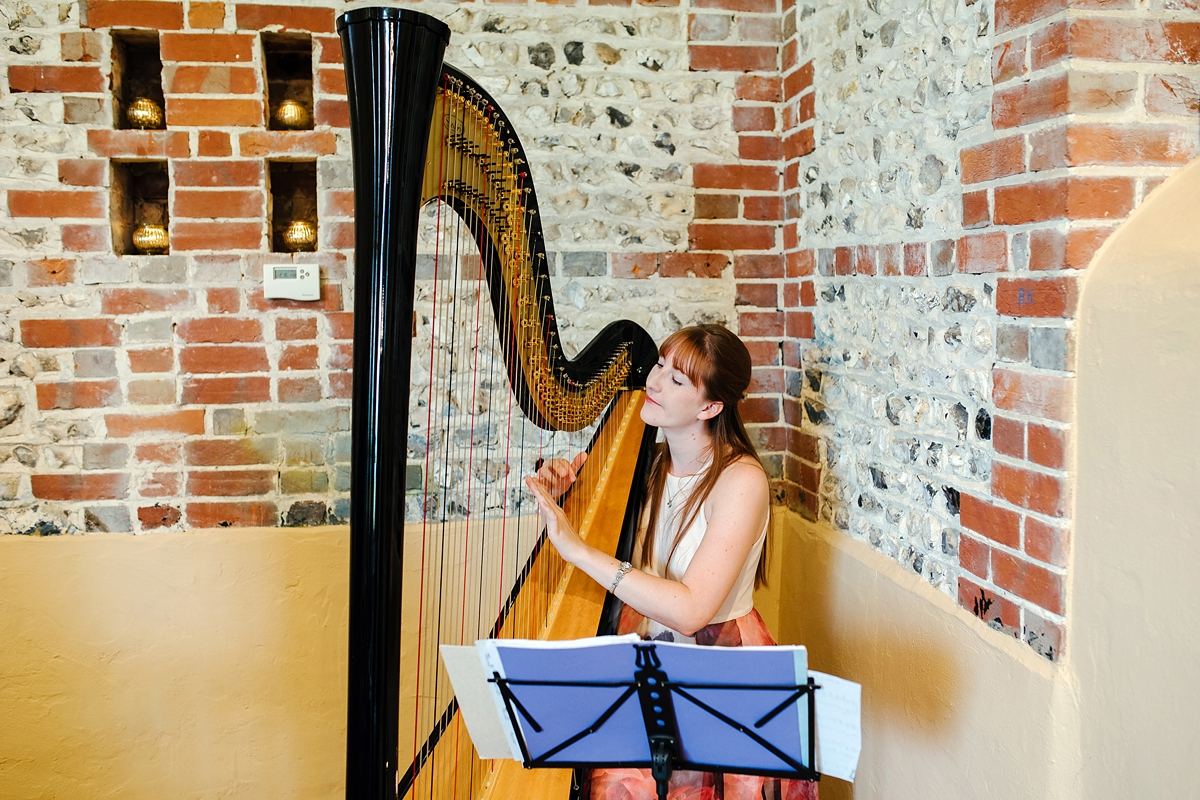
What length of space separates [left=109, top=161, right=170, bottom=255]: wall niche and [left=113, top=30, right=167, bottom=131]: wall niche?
117mm

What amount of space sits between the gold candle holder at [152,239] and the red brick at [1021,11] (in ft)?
6.95

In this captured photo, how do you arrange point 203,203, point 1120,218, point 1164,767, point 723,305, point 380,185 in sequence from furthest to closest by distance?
1. point 723,305
2. point 203,203
3. point 1120,218
4. point 1164,767
5. point 380,185

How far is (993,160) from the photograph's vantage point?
1.65 m

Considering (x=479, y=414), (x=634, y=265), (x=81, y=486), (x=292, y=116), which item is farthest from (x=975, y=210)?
(x=81, y=486)

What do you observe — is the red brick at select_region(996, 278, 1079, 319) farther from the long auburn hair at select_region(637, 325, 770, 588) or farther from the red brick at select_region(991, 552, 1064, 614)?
the long auburn hair at select_region(637, 325, 770, 588)

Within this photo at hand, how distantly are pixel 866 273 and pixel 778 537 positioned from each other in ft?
2.96

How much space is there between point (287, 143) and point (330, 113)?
0.47 ft

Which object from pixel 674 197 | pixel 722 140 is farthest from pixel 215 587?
pixel 722 140

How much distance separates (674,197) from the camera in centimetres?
260

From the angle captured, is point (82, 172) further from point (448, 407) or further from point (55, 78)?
point (448, 407)

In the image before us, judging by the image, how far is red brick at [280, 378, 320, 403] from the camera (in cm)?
253

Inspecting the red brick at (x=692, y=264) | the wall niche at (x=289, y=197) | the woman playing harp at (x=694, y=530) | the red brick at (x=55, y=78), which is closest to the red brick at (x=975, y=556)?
the woman playing harp at (x=694, y=530)

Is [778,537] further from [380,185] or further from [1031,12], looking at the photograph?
[380,185]

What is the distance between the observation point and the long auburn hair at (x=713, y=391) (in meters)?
1.98
